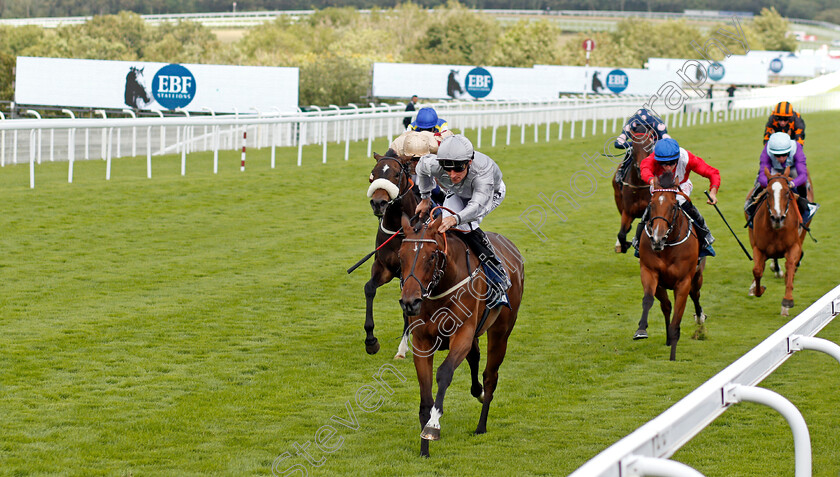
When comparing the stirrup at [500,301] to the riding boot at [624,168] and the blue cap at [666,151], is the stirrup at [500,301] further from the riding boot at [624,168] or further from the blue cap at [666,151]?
the riding boot at [624,168]

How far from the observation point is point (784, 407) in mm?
2982

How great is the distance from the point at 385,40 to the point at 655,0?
8394cm

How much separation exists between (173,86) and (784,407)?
87.3 feet

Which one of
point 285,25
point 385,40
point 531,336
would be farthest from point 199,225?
point 285,25

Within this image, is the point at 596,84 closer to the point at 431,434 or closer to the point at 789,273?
the point at 789,273

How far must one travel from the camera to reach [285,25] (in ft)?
266

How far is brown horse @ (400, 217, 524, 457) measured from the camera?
190 inches

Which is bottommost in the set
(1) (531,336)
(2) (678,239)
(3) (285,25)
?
(1) (531,336)

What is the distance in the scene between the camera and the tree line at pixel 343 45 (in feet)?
146

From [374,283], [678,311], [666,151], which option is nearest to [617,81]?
[666,151]

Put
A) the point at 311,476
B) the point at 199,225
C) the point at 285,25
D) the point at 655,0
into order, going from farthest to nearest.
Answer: the point at 655,0, the point at 285,25, the point at 199,225, the point at 311,476

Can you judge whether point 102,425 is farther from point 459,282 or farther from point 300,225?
point 300,225

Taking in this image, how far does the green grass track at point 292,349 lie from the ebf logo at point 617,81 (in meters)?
27.0

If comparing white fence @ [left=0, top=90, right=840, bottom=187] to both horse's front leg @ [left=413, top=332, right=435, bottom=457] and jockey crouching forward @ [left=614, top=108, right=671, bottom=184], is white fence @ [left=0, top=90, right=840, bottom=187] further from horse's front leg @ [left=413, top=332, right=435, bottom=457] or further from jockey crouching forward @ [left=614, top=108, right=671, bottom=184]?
horse's front leg @ [left=413, top=332, right=435, bottom=457]
